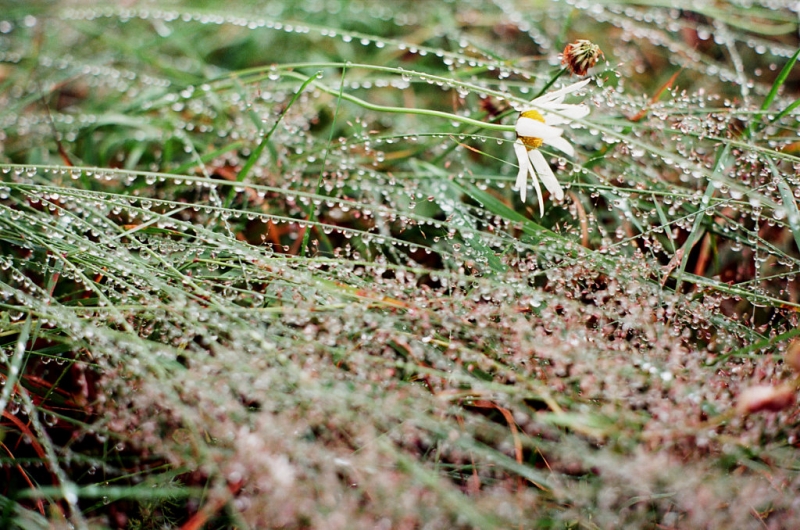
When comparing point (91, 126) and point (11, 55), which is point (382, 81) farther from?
point (11, 55)

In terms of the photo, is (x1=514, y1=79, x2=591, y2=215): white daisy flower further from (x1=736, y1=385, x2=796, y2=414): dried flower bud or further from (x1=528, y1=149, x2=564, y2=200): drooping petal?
(x1=736, y1=385, x2=796, y2=414): dried flower bud

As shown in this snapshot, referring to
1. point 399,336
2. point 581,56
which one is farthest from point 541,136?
point 399,336

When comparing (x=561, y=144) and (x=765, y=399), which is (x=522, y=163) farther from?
(x=765, y=399)

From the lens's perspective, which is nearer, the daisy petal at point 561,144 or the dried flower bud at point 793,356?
the dried flower bud at point 793,356

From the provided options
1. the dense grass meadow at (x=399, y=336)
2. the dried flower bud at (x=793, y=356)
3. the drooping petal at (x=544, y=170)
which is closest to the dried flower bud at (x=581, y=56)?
the dense grass meadow at (x=399, y=336)

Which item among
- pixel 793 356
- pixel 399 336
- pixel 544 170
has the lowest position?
pixel 399 336

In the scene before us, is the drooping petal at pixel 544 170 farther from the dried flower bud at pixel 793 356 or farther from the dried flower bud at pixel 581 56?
the dried flower bud at pixel 793 356
